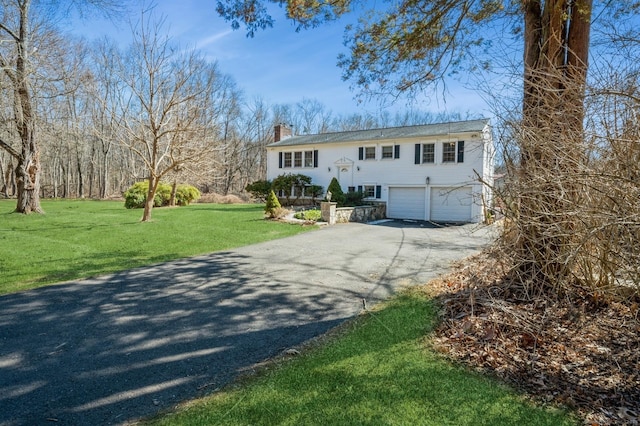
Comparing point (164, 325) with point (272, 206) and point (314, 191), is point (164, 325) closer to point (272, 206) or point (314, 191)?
point (272, 206)

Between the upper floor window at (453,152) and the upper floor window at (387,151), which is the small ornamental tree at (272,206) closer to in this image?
the upper floor window at (387,151)

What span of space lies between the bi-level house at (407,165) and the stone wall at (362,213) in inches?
30.0

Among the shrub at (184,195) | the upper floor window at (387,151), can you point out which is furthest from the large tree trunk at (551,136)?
the shrub at (184,195)

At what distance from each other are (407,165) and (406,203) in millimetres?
2139

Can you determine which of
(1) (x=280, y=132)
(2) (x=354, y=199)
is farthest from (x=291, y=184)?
(1) (x=280, y=132)

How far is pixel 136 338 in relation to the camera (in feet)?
13.6

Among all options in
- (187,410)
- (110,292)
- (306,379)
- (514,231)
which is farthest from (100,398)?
(514,231)

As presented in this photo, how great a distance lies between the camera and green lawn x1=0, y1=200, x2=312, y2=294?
23.4 ft

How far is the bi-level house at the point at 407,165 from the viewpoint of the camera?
1814cm

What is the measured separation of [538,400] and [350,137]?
20.7 metres

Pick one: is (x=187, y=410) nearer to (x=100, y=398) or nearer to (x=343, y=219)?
(x=100, y=398)

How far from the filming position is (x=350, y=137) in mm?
22594

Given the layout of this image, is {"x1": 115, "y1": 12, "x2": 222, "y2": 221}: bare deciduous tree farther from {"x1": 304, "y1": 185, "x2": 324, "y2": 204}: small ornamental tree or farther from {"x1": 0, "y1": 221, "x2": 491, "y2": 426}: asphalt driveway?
{"x1": 304, "y1": 185, "x2": 324, "y2": 204}: small ornamental tree

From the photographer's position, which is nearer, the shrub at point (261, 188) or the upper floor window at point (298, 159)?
the upper floor window at point (298, 159)
